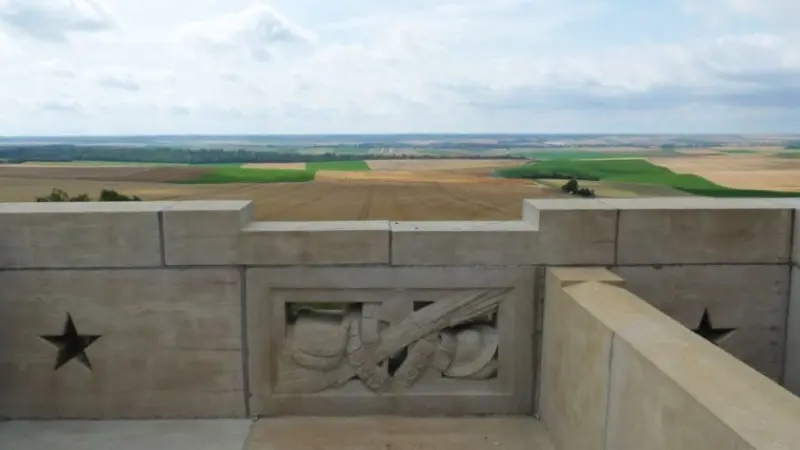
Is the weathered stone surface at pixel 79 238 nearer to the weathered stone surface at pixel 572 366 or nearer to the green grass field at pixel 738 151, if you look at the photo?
the weathered stone surface at pixel 572 366

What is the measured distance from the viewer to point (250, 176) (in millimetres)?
7180

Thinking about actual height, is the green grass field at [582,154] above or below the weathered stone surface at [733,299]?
above

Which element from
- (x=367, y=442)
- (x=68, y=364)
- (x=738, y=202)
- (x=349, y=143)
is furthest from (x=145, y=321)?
(x=349, y=143)

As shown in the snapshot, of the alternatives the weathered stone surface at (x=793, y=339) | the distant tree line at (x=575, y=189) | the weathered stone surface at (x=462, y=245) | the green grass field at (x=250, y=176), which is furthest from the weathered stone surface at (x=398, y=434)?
the green grass field at (x=250, y=176)

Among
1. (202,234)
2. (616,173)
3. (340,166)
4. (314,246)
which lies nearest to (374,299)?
(314,246)

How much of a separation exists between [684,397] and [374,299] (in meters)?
1.90

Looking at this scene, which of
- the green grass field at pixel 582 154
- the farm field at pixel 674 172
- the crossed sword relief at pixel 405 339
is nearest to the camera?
the crossed sword relief at pixel 405 339

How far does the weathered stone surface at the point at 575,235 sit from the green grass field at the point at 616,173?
3.31 metres

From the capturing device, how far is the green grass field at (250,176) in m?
7.00

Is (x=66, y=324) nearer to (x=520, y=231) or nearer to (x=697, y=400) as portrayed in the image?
(x=520, y=231)

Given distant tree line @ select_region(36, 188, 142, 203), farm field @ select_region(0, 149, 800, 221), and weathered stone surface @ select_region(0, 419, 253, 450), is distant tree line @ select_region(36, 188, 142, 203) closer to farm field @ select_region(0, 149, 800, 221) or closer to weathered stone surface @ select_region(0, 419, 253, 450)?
farm field @ select_region(0, 149, 800, 221)

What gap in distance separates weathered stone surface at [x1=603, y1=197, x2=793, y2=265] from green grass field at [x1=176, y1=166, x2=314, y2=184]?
14.0ft

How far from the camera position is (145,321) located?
3.47 m

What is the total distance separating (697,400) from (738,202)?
2.35 meters
